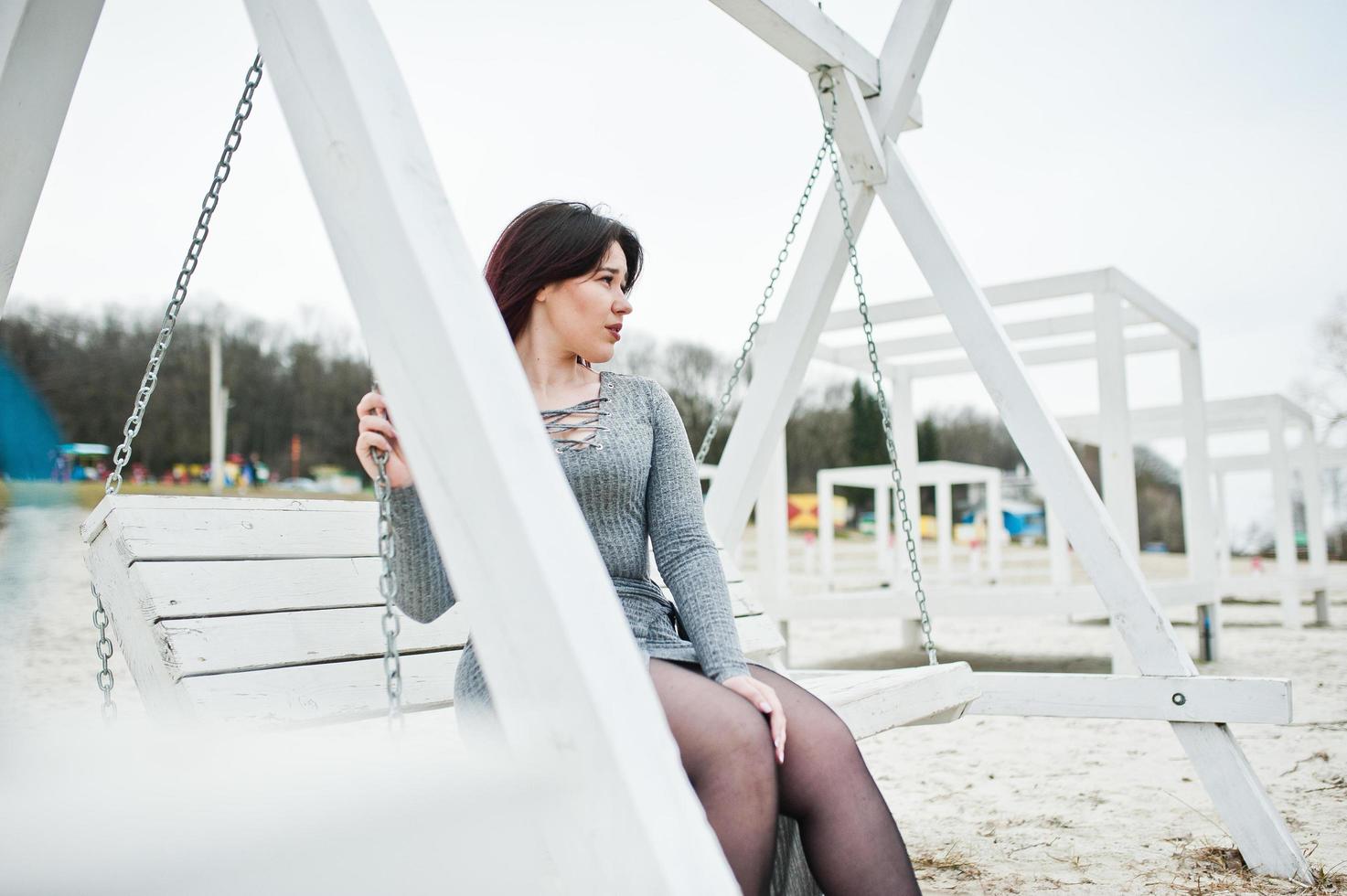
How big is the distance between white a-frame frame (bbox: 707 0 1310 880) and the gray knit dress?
38.3 inches

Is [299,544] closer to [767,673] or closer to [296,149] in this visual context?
[767,673]

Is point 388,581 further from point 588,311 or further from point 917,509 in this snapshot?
point 917,509

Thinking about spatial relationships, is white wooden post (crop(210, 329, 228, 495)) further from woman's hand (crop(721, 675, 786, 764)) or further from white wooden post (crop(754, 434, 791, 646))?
woman's hand (crop(721, 675, 786, 764))

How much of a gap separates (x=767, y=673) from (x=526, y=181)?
14.0 metres

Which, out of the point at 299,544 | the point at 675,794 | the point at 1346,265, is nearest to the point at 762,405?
the point at 299,544

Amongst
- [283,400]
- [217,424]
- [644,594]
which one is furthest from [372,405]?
[283,400]

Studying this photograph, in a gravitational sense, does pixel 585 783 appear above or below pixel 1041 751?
above

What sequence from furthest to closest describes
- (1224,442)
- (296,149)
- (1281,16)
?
(1224,442) → (1281,16) → (296,149)

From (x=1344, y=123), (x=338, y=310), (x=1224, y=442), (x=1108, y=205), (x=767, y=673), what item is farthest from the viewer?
(x=338, y=310)

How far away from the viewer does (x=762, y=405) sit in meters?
2.60

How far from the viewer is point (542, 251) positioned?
1.66 m

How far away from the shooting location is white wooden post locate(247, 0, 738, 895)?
0.67 metres

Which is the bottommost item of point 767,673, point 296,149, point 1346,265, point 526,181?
point 767,673

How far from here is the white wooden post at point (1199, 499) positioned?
203 inches
